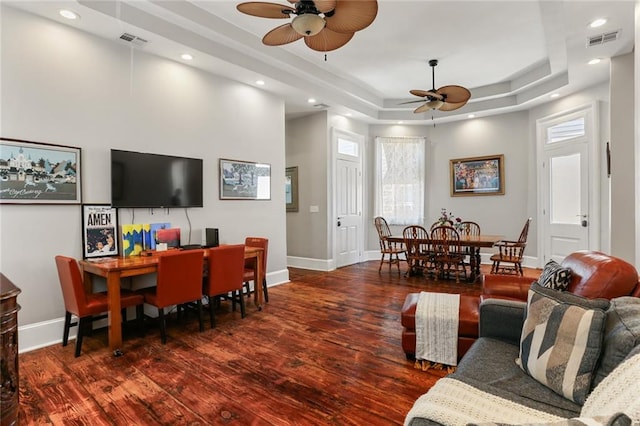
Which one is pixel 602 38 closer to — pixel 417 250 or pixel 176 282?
pixel 417 250

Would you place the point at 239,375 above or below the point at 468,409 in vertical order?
below

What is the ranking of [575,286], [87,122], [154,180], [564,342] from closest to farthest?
[564,342] < [575,286] < [87,122] < [154,180]

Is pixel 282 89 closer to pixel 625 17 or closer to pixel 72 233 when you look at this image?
pixel 72 233

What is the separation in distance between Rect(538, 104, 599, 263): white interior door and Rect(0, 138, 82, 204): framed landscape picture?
22.9ft

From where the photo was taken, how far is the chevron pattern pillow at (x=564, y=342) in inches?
54.1

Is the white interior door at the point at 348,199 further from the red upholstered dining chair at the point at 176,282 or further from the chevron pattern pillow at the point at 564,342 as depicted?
the chevron pattern pillow at the point at 564,342

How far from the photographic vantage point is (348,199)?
703 cm

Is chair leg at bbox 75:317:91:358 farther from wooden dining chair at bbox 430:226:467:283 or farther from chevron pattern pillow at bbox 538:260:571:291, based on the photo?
wooden dining chair at bbox 430:226:467:283

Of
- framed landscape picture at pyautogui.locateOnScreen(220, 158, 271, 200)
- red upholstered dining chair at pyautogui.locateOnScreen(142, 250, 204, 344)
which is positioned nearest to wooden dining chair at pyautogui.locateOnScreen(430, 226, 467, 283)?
framed landscape picture at pyautogui.locateOnScreen(220, 158, 271, 200)

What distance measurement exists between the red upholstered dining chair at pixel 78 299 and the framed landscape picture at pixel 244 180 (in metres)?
1.95

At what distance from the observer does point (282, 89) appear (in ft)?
17.0

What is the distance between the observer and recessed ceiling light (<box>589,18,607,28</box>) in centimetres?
339

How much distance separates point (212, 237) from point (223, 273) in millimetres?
714

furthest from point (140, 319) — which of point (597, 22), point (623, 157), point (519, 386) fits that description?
point (623, 157)
